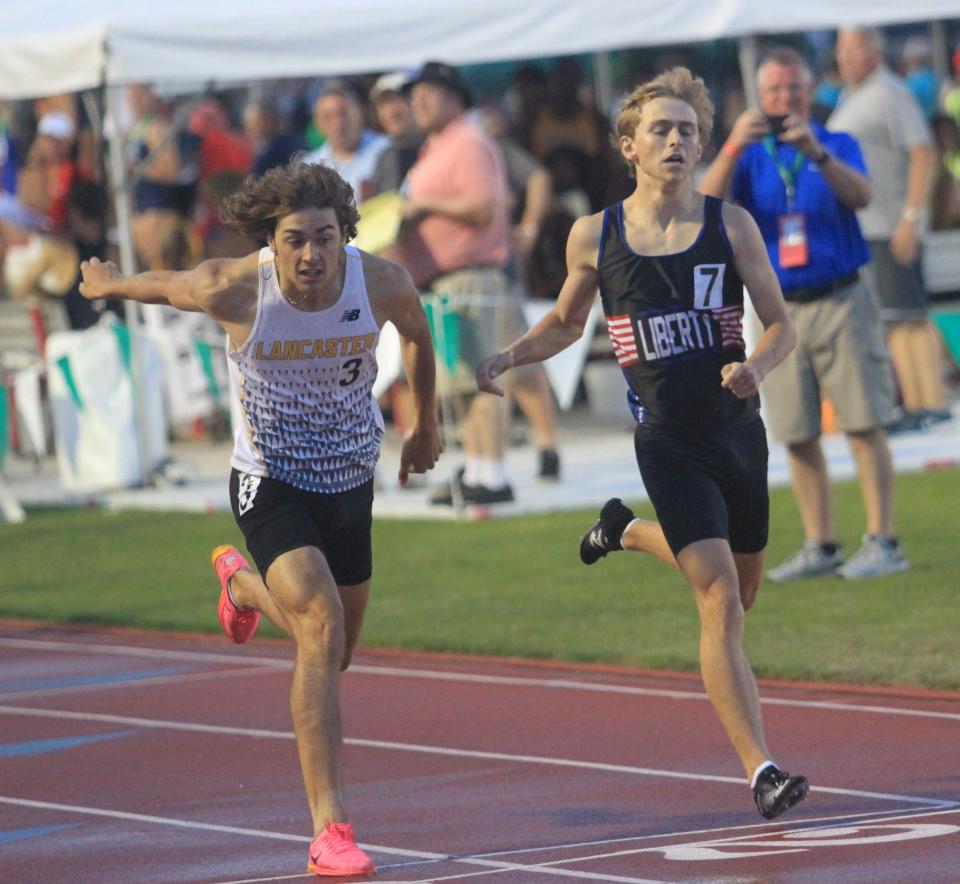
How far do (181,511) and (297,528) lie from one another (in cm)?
887

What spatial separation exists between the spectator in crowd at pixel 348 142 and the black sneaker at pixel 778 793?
8.53 m

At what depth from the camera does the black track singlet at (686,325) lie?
21.8 ft

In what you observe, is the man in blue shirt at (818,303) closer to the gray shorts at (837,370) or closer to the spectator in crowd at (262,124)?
the gray shorts at (837,370)

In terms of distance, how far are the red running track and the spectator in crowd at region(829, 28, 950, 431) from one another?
561 centimetres

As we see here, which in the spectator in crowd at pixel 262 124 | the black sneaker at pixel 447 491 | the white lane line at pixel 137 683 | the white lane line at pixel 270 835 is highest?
the spectator in crowd at pixel 262 124

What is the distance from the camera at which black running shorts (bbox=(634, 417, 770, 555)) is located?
6523 mm

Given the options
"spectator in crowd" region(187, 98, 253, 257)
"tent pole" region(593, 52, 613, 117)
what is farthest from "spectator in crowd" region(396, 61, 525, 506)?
"tent pole" region(593, 52, 613, 117)

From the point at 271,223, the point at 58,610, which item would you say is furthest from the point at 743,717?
the point at 58,610

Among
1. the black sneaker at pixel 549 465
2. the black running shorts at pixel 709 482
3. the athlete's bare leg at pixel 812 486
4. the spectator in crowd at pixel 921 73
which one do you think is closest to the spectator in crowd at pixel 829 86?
A: the spectator in crowd at pixel 921 73

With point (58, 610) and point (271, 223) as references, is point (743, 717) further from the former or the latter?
point (58, 610)

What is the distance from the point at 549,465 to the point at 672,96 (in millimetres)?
7975

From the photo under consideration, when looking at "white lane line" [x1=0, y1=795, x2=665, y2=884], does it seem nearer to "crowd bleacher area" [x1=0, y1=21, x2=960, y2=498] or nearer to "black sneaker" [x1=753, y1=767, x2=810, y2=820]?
"black sneaker" [x1=753, y1=767, x2=810, y2=820]

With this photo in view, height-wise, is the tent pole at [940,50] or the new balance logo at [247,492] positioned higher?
the tent pole at [940,50]

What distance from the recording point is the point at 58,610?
11648 millimetres
